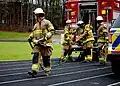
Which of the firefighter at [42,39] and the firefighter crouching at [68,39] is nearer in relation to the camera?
the firefighter at [42,39]

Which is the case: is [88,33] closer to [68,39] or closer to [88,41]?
[88,41]

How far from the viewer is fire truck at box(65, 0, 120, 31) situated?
16438 millimetres

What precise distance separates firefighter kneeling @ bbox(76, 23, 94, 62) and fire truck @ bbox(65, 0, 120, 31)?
877 millimetres

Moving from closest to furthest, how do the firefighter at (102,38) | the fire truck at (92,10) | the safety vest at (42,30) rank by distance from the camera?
the safety vest at (42,30), the firefighter at (102,38), the fire truck at (92,10)

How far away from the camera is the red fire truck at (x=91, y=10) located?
16.5 meters

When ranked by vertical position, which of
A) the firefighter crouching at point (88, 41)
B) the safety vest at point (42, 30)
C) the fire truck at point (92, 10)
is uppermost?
the fire truck at point (92, 10)

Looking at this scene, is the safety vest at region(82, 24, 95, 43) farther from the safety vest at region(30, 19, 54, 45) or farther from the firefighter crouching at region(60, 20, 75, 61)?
the safety vest at region(30, 19, 54, 45)

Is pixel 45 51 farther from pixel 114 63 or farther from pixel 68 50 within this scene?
pixel 68 50

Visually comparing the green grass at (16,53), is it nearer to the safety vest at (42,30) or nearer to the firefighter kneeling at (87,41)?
the firefighter kneeling at (87,41)

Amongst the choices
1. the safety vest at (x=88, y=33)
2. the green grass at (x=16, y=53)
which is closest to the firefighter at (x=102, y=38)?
the safety vest at (x=88, y=33)

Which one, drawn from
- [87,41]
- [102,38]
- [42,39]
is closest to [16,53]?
[87,41]

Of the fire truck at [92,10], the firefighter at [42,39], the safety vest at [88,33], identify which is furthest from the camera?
the fire truck at [92,10]

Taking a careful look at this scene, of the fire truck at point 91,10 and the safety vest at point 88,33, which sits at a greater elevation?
the fire truck at point 91,10

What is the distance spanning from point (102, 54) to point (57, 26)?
57944 millimetres
